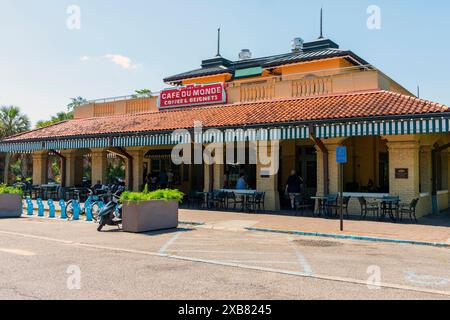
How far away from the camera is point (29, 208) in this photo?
1708 cm

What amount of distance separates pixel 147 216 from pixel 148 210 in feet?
0.58

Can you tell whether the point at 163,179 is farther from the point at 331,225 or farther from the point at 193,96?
the point at 331,225

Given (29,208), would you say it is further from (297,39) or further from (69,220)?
(297,39)

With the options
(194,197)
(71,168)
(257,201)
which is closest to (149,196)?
(257,201)

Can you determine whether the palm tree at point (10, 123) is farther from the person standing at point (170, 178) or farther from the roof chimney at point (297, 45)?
the roof chimney at point (297, 45)

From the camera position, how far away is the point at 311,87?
762 inches

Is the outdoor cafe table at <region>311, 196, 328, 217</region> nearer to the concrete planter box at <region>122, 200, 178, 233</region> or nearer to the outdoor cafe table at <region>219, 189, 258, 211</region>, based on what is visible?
the outdoor cafe table at <region>219, 189, 258, 211</region>

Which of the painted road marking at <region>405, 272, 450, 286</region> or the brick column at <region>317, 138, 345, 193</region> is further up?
the brick column at <region>317, 138, 345, 193</region>

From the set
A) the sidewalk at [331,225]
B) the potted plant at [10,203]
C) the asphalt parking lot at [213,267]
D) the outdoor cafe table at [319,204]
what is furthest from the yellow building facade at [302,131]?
the potted plant at [10,203]

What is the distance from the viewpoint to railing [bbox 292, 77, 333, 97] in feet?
62.0

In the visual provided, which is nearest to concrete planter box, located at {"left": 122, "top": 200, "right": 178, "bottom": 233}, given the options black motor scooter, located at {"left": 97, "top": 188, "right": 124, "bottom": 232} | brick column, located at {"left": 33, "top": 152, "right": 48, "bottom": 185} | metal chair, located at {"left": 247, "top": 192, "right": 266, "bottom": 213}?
black motor scooter, located at {"left": 97, "top": 188, "right": 124, "bottom": 232}

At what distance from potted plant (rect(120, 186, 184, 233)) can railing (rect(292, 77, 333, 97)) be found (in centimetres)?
925
